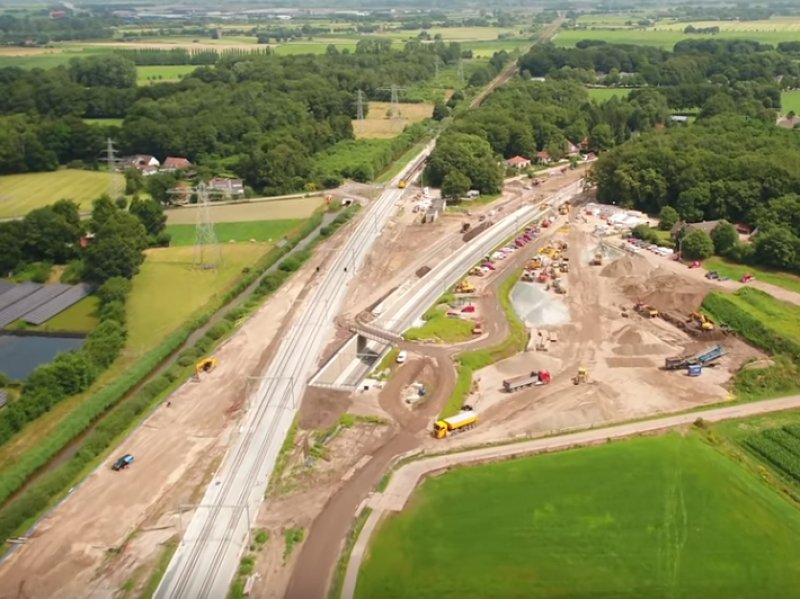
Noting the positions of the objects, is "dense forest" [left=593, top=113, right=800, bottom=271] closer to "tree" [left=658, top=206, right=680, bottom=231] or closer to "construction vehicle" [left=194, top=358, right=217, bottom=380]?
"tree" [left=658, top=206, right=680, bottom=231]

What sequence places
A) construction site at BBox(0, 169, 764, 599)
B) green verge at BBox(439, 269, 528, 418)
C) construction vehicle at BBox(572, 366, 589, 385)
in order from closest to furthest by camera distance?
construction site at BBox(0, 169, 764, 599) → green verge at BBox(439, 269, 528, 418) → construction vehicle at BBox(572, 366, 589, 385)

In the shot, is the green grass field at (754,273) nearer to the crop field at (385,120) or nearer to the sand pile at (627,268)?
the sand pile at (627,268)

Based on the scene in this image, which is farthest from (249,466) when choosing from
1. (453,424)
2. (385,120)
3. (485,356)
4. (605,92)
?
(605,92)

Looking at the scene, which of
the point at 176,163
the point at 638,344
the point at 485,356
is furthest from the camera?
the point at 176,163

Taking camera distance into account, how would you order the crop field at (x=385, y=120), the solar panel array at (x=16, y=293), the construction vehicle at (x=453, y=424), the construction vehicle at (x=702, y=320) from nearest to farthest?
the construction vehicle at (x=453, y=424), the construction vehicle at (x=702, y=320), the solar panel array at (x=16, y=293), the crop field at (x=385, y=120)

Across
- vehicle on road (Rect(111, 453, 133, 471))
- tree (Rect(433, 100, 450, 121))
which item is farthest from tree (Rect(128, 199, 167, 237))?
tree (Rect(433, 100, 450, 121))

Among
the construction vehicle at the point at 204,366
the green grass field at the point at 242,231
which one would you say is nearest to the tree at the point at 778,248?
the green grass field at the point at 242,231

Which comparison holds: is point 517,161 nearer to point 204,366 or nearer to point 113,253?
point 113,253
